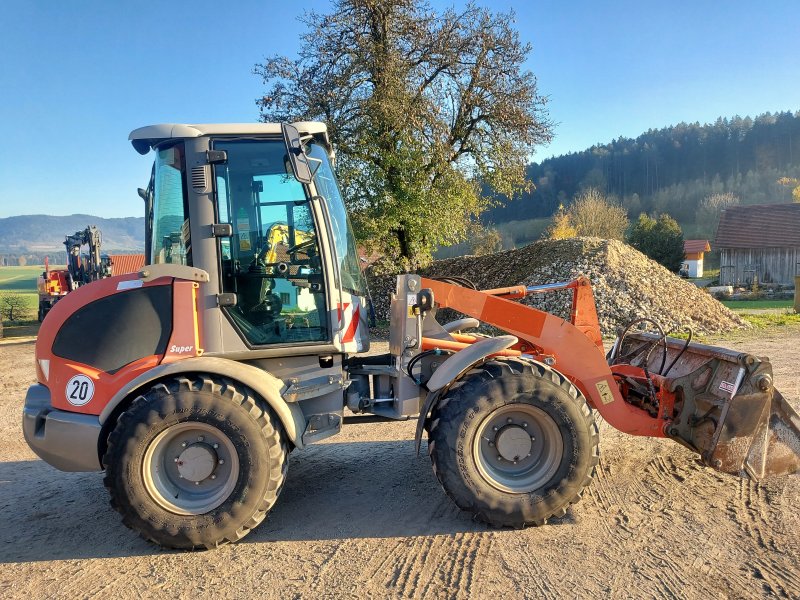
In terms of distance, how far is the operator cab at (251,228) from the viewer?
3969 mm

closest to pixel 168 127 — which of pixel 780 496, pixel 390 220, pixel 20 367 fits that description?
pixel 780 496

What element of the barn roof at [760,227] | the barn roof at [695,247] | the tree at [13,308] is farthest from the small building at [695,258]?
the tree at [13,308]

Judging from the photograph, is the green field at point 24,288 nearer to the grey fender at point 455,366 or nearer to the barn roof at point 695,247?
the grey fender at point 455,366

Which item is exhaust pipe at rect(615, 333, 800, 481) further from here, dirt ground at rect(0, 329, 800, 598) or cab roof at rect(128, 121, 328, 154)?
cab roof at rect(128, 121, 328, 154)

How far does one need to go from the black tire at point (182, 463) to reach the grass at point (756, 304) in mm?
23170

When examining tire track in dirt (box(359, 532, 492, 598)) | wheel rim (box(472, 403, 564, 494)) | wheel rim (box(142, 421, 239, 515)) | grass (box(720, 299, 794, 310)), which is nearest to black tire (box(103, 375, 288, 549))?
wheel rim (box(142, 421, 239, 515))

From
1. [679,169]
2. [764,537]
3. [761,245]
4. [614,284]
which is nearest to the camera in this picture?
[764,537]

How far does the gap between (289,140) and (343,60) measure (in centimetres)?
1507

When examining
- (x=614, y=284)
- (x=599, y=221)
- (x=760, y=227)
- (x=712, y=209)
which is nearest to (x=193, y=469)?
(x=614, y=284)

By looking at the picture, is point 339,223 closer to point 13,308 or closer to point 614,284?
point 614,284

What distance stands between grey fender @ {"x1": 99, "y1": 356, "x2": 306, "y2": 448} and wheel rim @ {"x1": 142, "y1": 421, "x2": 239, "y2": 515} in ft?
1.19

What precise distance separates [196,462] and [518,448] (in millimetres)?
2245

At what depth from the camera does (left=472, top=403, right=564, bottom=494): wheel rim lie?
3.98 metres

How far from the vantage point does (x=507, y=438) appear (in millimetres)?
4043
